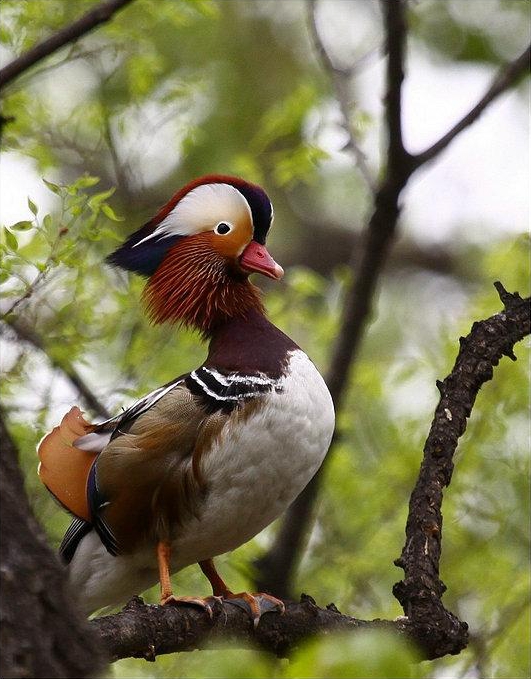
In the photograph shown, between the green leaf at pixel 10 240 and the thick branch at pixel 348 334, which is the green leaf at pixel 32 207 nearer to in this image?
the green leaf at pixel 10 240

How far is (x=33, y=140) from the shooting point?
4.44 m

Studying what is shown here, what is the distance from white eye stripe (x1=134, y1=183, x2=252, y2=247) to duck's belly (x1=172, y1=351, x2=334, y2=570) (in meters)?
0.54

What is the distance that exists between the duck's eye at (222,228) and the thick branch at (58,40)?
2.29 ft

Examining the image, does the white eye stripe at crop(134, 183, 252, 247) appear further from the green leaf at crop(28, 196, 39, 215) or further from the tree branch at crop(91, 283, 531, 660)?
the tree branch at crop(91, 283, 531, 660)

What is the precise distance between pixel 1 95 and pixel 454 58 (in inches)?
162

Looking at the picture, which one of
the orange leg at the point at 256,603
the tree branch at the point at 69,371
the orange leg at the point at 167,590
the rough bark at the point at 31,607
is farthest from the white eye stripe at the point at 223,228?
the rough bark at the point at 31,607

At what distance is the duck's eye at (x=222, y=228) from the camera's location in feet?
11.5

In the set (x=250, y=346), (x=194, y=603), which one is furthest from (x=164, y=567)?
(x=250, y=346)

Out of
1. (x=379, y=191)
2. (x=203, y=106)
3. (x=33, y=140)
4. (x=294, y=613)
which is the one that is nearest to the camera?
(x=294, y=613)

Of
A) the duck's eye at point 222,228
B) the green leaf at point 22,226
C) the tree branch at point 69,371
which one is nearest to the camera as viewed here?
the green leaf at point 22,226

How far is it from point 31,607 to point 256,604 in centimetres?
166

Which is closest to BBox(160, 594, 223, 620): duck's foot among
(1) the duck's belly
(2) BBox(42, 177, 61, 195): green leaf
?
(1) the duck's belly

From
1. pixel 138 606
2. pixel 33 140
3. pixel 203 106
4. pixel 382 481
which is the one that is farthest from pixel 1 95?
pixel 203 106

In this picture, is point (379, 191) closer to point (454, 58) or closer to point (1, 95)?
point (1, 95)
